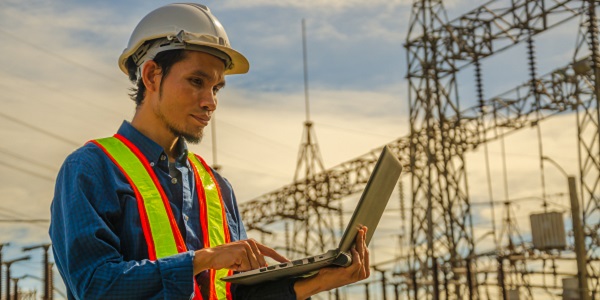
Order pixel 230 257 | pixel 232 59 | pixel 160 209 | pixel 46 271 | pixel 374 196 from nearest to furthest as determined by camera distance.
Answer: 1. pixel 230 257
2. pixel 160 209
3. pixel 374 196
4. pixel 232 59
5. pixel 46 271

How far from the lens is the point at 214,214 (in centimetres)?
275

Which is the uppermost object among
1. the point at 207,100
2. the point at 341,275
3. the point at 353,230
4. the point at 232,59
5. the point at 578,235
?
the point at 232,59

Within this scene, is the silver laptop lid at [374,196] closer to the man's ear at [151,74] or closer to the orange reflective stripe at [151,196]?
the orange reflective stripe at [151,196]

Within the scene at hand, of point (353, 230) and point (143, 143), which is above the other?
point (143, 143)

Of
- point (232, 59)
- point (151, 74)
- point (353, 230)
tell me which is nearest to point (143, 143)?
point (151, 74)

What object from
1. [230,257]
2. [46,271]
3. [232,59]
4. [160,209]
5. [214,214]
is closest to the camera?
[230,257]

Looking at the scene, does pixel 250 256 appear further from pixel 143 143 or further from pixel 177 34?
pixel 177 34

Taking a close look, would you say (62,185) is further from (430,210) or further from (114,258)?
(430,210)

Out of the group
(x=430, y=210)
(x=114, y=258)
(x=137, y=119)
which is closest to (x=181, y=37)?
(x=137, y=119)

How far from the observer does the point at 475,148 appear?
24.5 metres

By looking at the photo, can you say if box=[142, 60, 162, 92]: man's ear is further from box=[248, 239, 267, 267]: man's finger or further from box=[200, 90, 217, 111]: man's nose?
box=[248, 239, 267, 267]: man's finger

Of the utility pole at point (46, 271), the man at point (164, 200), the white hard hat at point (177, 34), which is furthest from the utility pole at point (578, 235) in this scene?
the white hard hat at point (177, 34)

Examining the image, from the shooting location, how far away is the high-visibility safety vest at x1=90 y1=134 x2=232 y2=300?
2.44 meters

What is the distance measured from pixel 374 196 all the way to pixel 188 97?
2.09ft
